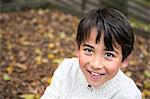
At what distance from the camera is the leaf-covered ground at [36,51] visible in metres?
4.29

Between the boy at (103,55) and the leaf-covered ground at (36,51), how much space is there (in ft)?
4.93

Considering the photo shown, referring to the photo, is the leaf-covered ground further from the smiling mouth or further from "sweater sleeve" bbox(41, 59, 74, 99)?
the smiling mouth

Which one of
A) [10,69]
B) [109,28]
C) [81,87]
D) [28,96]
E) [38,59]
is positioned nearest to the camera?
[109,28]

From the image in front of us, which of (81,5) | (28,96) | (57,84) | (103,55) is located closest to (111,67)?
(103,55)

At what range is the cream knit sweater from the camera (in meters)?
2.53

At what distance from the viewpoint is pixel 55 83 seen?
272cm

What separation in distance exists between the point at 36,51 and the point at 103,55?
310 centimetres

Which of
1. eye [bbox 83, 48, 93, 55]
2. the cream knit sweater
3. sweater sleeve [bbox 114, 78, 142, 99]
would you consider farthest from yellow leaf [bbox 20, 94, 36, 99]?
eye [bbox 83, 48, 93, 55]

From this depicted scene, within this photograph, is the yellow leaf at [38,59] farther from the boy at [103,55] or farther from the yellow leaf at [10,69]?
the boy at [103,55]

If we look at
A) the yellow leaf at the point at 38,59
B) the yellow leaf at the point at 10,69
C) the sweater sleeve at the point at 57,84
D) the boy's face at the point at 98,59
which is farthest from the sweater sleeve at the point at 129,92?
the yellow leaf at the point at 38,59

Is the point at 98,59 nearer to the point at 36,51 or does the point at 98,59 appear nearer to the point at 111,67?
the point at 111,67

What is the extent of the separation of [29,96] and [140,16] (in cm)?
495

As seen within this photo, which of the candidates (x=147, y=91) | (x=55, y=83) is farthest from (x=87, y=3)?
(x=55, y=83)

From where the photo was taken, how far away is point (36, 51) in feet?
17.6
